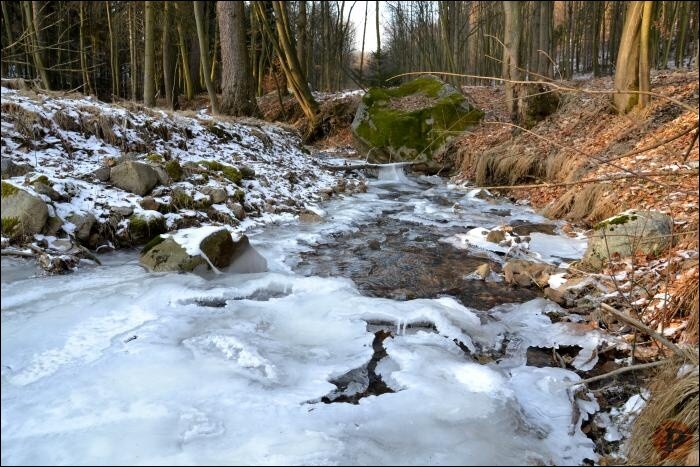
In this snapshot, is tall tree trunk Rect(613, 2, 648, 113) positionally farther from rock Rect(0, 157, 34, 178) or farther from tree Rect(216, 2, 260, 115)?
rock Rect(0, 157, 34, 178)

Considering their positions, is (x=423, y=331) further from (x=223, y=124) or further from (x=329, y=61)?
(x=329, y=61)

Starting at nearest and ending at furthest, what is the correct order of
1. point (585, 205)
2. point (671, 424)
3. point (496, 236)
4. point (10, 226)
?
point (671, 424), point (10, 226), point (496, 236), point (585, 205)

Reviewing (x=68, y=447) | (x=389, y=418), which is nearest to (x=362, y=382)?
(x=389, y=418)

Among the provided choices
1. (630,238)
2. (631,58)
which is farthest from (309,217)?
(631,58)

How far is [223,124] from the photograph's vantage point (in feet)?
31.1

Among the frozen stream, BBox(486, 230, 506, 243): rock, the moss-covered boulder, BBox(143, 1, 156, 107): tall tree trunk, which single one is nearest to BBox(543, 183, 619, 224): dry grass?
BBox(486, 230, 506, 243): rock

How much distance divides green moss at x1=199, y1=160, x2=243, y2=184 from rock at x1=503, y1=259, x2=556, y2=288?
430 cm

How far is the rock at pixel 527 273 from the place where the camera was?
4.94m

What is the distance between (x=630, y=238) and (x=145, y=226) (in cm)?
513

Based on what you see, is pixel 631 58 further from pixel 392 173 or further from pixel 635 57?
pixel 392 173

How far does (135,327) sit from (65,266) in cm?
150

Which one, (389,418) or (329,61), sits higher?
(329,61)

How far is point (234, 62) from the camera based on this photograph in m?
11.4

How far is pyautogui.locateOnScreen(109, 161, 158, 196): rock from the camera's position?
587 cm
